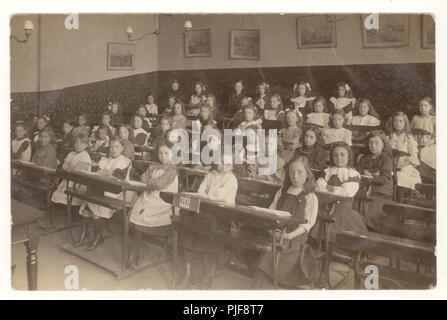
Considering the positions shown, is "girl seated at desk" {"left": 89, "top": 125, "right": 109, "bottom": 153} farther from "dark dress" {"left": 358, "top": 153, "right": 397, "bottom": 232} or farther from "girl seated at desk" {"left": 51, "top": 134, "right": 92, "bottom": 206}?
"dark dress" {"left": 358, "top": 153, "right": 397, "bottom": 232}

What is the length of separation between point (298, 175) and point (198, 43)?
6.50 feet

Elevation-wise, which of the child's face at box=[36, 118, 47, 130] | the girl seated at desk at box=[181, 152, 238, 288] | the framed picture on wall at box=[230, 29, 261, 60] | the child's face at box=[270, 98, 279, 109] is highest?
the framed picture on wall at box=[230, 29, 261, 60]

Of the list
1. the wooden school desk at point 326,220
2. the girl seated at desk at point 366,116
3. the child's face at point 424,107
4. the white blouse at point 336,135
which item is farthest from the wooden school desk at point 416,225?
the girl seated at desk at point 366,116

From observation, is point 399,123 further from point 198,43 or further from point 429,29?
point 198,43

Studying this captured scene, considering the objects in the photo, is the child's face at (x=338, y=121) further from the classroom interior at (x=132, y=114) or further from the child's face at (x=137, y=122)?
the child's face at (x=137, y=122)

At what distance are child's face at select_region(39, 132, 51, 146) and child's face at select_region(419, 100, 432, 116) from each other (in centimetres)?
279

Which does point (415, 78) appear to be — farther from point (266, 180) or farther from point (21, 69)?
point (21, 69)

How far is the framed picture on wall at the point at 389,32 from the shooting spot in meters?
2.62

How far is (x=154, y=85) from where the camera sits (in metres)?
4.71

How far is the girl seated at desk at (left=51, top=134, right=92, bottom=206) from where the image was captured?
326 centimetres

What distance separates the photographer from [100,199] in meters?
3.06

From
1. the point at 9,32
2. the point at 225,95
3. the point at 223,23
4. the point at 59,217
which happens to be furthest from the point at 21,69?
the point at 225,95

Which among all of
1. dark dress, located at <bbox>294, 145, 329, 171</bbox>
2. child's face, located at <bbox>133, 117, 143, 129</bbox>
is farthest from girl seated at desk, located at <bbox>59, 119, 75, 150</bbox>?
dark dress, located at <bbox>294, 145, 329, 171</bbox>
